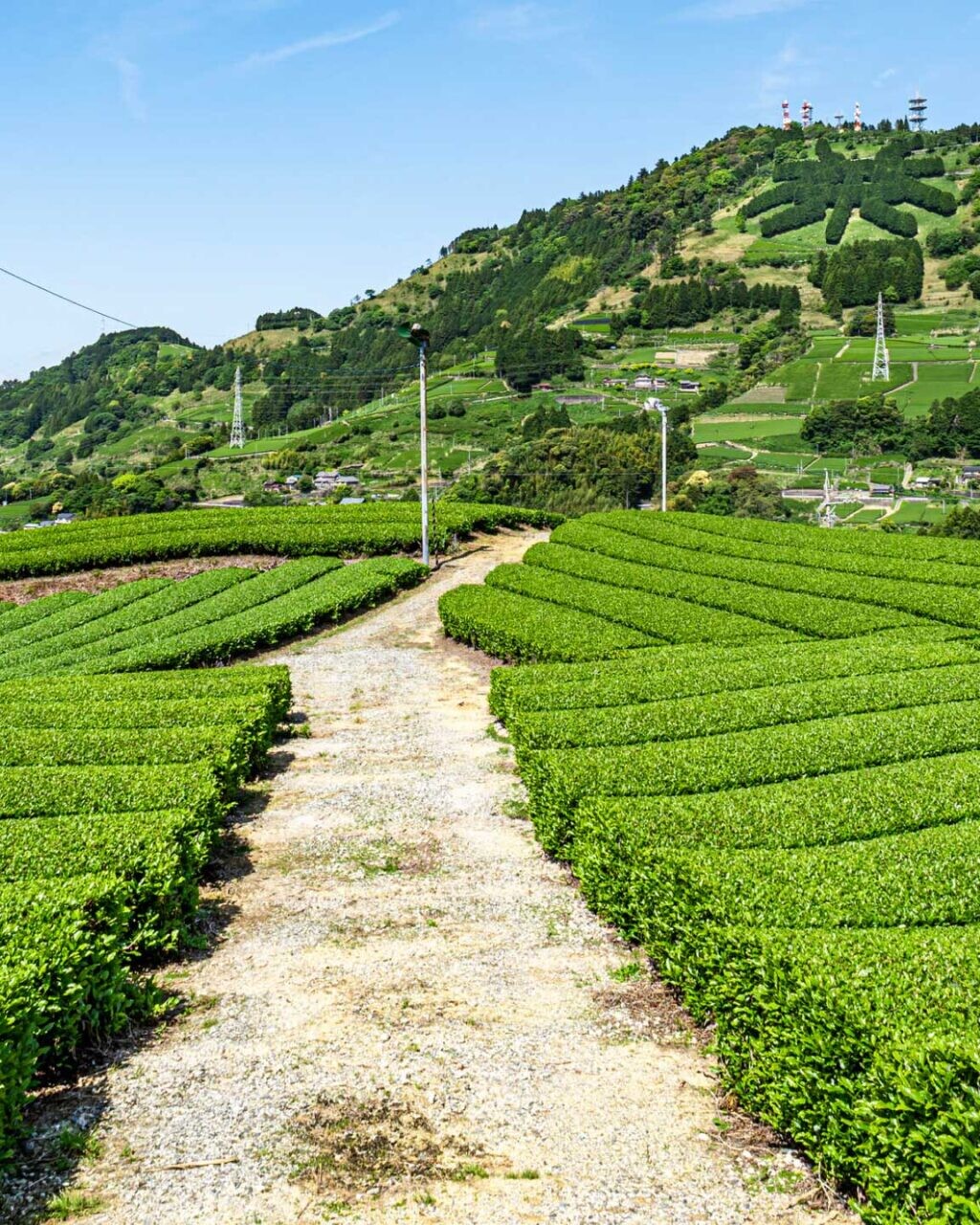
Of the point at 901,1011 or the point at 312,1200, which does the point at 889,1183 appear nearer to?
the point at 901,1011

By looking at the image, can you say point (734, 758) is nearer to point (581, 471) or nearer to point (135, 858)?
point (135, 858)

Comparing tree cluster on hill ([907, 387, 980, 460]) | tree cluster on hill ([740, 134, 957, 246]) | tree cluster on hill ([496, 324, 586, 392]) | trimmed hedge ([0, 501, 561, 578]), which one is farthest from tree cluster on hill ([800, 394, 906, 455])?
tree cluster on hill ([740, 134, 957, 246])

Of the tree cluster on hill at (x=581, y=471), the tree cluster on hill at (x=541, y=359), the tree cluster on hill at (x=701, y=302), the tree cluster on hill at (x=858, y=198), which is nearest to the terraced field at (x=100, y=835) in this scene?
the tree cluster on hill at (x=581, y=471)

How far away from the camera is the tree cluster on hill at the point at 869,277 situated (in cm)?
14788

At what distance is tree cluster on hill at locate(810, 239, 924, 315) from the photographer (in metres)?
148

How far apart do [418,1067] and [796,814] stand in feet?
20.2

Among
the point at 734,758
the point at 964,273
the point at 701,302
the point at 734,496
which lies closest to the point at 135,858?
the point at 734,758

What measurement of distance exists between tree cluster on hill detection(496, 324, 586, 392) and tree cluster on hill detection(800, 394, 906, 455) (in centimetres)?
4641

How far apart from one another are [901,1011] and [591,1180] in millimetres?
2925

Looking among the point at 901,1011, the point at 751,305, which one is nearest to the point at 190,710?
the point at 901,1011

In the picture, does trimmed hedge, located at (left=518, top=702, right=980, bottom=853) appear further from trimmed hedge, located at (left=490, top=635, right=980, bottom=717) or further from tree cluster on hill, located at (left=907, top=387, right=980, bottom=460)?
tree cluster on hill, located at (left=907, top=387, right=980, bottom=460)

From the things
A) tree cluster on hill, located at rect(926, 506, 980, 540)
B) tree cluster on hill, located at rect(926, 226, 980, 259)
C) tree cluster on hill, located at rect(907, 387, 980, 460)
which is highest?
tree cluster on hill, located at rect(926, 226, 980, 259)

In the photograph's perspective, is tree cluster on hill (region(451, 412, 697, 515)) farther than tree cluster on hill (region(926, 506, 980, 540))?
Yes

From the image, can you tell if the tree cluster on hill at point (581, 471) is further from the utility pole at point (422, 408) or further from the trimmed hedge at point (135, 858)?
the trimmed hedge at point (135, 858)
